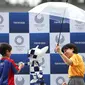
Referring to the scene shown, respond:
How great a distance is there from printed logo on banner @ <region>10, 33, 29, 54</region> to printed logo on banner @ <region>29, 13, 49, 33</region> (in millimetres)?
172

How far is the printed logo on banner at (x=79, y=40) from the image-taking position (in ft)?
24.1

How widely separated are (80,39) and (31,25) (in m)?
0.90

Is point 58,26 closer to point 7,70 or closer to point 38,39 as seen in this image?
point 38,39

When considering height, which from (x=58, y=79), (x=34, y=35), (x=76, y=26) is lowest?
(x=58, y=79)

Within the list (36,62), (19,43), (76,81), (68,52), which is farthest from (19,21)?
(76,81)

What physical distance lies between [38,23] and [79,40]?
787 mm

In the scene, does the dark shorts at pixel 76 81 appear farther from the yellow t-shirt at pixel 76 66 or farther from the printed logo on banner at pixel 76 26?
the printed logo on banner at pixel 76 26

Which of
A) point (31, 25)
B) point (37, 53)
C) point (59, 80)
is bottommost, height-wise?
point (59, 80)

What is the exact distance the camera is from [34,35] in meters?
7.30

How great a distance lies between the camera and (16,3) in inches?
463

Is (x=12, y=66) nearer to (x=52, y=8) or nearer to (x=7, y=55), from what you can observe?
(x=7, y=55)

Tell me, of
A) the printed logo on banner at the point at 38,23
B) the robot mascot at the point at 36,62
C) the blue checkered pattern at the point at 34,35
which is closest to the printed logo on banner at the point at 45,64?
the blue checkered pattern at the point at 34,35

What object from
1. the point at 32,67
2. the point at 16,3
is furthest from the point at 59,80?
the point at 16,3

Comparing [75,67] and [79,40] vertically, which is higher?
[79,40]
